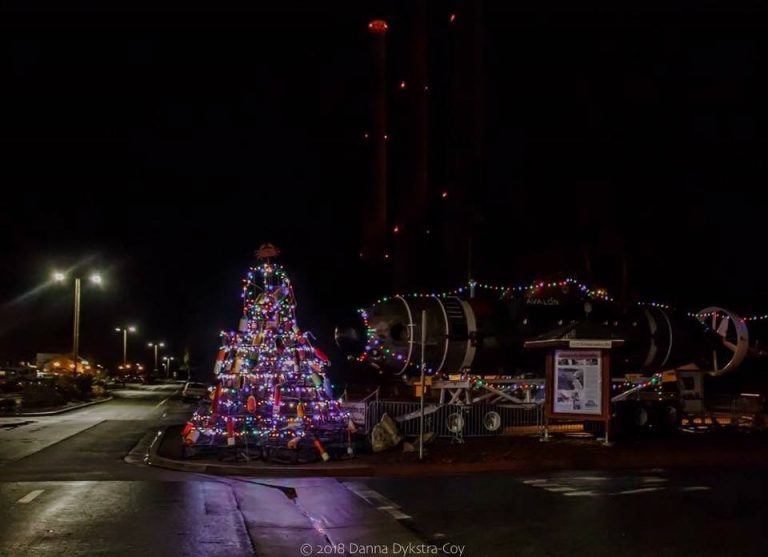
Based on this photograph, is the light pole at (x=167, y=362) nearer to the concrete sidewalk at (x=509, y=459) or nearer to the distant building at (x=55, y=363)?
the distant building at (x=55, y=363)

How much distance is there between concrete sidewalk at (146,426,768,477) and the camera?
15195 mm

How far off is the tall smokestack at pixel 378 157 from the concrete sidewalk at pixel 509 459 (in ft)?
83.0

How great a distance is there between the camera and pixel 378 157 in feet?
142

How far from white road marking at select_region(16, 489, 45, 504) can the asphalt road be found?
44mm

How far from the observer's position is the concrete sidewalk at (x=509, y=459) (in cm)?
1520

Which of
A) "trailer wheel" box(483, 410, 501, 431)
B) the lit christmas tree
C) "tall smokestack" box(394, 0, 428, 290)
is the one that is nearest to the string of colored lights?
the lit christmas tree

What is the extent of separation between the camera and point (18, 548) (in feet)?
27.0

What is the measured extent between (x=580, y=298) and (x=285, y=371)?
7.47m

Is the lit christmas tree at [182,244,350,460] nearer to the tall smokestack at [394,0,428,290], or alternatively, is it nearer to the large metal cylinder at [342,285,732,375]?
the large metal cylinder at [342,285,732,375]

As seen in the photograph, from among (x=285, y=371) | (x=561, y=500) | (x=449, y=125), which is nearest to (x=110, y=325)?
(x=449, y=125)

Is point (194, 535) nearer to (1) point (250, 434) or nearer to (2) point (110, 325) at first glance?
(1) point (250, 434)

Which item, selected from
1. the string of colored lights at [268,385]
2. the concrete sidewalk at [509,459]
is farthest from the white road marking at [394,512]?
the string of colored lights at [268,385]

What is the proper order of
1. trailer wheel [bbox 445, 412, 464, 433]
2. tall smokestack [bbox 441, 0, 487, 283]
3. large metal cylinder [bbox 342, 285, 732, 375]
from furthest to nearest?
tall smokestack [bbox 441, 0, 487, 283], trailer wheel [bbox 445, 412, 464, 433], large metal cylinder [bbox 342, 285, 732, 375]

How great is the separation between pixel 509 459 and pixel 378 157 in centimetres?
2932
